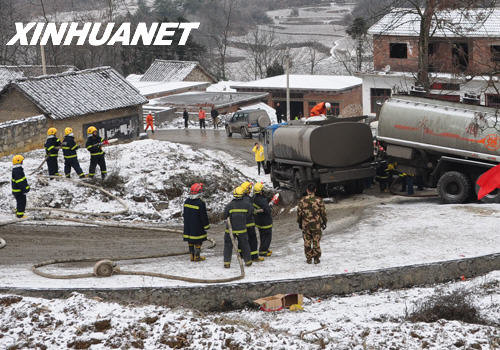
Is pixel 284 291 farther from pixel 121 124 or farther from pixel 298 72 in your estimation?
pixel 298 72

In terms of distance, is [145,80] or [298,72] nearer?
[145,80]

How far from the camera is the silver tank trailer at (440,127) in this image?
20562mm

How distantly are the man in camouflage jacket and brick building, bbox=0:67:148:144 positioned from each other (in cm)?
2224

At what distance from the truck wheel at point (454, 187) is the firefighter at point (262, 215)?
24.0 feet

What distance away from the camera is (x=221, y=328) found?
12.7m

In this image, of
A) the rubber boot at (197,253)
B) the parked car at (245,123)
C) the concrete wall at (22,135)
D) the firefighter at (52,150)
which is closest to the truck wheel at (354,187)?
the rubber boot at (197,253)

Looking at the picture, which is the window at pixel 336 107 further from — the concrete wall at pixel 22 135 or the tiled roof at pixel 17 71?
the concrete wall at pixel 22 135

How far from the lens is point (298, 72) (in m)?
97.1

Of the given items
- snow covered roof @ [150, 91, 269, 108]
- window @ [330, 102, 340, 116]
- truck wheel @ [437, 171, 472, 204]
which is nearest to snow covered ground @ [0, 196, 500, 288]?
truck wheel @ [437, 171, 472, 204]

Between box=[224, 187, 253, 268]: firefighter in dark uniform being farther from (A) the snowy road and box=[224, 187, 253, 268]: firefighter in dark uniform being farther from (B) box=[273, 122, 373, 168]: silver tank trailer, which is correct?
(A) the snowy road

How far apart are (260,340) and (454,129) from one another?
11.1 metres

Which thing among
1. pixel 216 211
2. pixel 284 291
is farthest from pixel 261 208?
pixel 216 211

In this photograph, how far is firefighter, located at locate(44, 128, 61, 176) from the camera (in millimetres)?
22625

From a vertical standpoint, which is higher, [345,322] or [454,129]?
[454,129]
